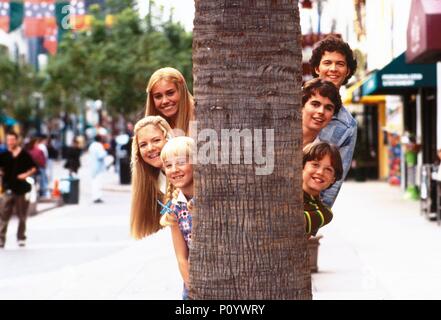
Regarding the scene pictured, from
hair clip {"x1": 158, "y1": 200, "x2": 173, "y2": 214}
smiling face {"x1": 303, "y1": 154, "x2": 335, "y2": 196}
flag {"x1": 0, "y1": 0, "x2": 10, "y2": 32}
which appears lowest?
hair clip {"x1": 158, "y1": 200, "x2": 173, "y2": 214}

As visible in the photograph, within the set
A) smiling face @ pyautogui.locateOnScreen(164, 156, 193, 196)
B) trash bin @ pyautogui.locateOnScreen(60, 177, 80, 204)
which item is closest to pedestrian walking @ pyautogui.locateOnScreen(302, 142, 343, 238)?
smiling face @ pyautogui.locateOnScreen(164, 156, 193, 196)

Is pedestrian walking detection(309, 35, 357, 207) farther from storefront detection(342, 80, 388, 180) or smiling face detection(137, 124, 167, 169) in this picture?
storefront detection(342, 80, 388, 180)

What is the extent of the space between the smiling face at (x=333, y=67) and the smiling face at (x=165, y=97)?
0.69m

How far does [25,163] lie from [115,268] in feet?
15.8

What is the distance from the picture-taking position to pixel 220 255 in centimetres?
396

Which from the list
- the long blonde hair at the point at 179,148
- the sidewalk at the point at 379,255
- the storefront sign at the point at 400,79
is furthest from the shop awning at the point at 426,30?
the long blonde hair at the point at 179,148

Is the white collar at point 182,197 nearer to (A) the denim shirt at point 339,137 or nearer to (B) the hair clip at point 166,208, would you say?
(B) the hair clip at point 166,208

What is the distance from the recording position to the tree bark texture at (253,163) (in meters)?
3.88

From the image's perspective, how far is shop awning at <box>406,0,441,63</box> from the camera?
14.8 m

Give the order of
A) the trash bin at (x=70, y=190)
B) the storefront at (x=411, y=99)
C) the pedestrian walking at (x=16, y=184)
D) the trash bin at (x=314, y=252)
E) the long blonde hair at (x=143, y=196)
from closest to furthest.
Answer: the long blonde hair at (x=143, y=196), the trash bin at (x=314, y=252), the pedestrian walking at (x=16, y=184), the storefront at (x=411, y=99), the trash bin at (x=70, y=190)

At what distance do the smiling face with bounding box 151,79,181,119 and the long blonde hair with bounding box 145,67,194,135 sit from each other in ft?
0.05

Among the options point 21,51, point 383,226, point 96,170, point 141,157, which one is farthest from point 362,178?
point 21,51

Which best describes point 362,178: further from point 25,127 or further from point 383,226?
point 25,127
